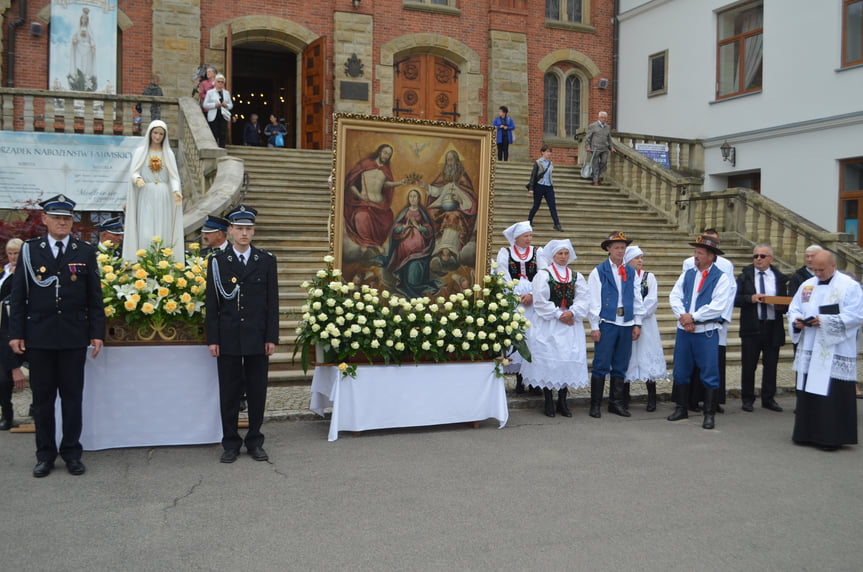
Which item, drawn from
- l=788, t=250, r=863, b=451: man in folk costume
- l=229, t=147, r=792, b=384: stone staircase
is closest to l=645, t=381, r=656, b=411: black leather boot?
l=788, t=250, r=863, b=451: man in folk costume

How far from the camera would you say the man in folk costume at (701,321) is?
7855 mm

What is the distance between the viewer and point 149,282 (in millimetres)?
6613

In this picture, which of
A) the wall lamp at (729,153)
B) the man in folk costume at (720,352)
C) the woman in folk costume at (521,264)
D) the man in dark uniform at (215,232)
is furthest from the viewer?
the wall lamp at (729,153)

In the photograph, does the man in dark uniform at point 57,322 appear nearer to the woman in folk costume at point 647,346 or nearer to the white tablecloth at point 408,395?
the white tablecloth at point 408,395

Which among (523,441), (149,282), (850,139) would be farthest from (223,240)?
(850,139)

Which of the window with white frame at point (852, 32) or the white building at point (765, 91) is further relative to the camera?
the white building at point (765, 91)

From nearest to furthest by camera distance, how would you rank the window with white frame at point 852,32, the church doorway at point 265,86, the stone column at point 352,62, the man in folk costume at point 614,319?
the man in folk costume at point 614,319 < the window with white frame at point 852,32 < the stone column at point 352,62 < the church doorway at point 265,86

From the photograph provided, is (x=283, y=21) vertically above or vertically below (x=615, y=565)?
above

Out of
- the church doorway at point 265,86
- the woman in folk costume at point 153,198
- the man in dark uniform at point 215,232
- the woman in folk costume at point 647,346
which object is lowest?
the woman in folk costume at point 647,346

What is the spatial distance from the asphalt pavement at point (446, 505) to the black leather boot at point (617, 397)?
97 cm

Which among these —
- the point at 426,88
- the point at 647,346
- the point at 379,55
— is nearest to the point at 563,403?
the point at 647,346

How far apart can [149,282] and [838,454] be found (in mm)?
6192

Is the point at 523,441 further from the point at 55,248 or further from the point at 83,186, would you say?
the point at 83,186

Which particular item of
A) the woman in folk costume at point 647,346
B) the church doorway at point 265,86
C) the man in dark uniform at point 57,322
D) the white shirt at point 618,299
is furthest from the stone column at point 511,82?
the man in dark uniform at point 57,322
